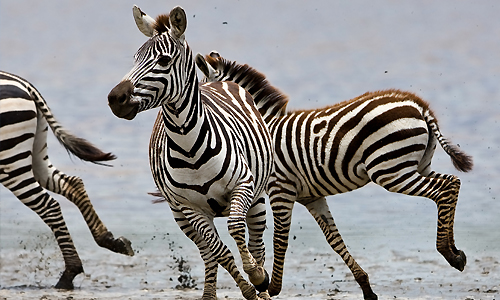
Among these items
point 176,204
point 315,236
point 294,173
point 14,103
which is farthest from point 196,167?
point 315,236

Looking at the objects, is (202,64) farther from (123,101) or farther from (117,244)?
(123,101)

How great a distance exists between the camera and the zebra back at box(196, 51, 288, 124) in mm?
7996

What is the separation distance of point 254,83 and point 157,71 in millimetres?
Result: 2982

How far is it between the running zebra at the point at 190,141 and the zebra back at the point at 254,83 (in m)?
1.63

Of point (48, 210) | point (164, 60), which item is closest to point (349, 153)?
point (164, 60)

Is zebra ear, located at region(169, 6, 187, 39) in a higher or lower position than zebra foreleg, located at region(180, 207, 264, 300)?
higher

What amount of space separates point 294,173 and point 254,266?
2.30 metres

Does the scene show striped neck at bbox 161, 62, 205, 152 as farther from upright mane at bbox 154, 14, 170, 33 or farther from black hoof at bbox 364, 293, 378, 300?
black hoof at bbox 364, 293, 378, 300

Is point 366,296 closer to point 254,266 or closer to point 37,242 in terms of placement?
point 254,266

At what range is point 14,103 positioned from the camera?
26.5 feet

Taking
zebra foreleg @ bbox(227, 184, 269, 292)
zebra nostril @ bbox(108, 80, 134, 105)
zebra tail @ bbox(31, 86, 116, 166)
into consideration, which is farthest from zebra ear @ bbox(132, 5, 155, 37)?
zebra tail @ bbox(31, 86, 116, 166)

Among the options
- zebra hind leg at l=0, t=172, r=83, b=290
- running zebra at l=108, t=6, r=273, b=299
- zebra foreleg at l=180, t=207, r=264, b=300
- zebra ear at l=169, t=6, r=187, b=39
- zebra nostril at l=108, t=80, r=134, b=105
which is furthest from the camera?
zebra hind leg at l=0, t=172, r=83, b=290

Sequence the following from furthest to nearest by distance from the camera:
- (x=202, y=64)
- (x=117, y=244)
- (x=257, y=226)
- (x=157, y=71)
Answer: (x=117, y=244)
(x=202, y=64)
(x=257, y=226)
(x=157, y=71)

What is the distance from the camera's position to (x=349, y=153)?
746cm
